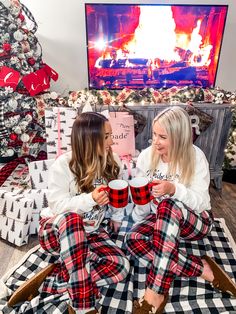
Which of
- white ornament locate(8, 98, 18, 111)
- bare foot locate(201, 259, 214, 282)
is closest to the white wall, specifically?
white ornament locate(8, 98, 18, 111)

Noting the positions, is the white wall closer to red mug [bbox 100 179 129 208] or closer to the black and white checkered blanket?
the black and white checkered blanket

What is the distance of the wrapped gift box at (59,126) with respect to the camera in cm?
266

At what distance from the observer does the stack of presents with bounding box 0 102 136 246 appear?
213cm

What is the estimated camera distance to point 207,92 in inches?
117

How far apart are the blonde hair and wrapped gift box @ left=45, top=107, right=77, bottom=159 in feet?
3.93

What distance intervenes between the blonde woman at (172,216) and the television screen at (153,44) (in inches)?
90.0

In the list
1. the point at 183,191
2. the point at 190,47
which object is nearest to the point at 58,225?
the point at 183,191

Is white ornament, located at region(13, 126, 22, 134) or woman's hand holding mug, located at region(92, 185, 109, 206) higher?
woman's hand holding mug, located at region(92, 185, 109, 206)

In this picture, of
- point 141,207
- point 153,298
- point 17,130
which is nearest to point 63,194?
point 141,207

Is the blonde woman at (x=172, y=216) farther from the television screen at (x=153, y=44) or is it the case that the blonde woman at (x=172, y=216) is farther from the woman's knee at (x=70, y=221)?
the television screen at (x=153, y=44)

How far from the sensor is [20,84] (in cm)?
324

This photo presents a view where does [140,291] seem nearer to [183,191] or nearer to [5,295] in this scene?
[183,191]

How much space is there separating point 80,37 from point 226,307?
354cm

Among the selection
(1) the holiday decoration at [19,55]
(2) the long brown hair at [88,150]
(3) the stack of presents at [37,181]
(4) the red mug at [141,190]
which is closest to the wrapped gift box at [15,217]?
(3) the stack of presents at [37,181]
